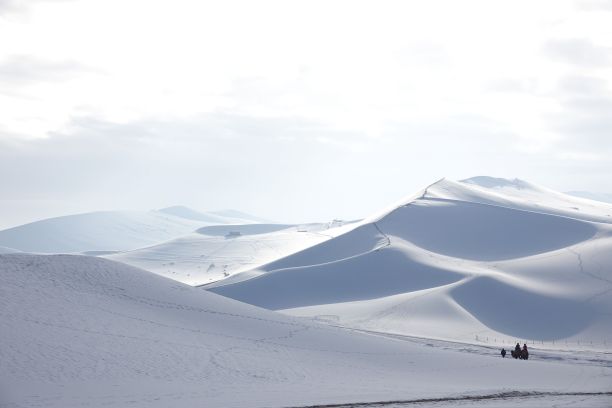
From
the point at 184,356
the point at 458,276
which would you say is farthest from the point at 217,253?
the point at 184,356

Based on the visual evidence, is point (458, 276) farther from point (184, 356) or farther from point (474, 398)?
point (474, 398)

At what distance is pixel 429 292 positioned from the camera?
236 ft

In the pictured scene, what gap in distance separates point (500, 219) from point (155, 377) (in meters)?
78.9

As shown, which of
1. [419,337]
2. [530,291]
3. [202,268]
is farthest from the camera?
[202,268]

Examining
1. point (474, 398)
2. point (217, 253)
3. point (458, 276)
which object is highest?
point (217, 253)

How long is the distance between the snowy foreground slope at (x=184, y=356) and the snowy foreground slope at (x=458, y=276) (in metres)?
20.8

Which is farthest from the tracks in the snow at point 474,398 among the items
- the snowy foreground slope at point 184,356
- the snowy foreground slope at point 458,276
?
the snowy foreground slope at point 458,276

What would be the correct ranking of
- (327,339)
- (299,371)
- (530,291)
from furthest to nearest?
1. (530,291)
2. (327,339)
3. (299,371)

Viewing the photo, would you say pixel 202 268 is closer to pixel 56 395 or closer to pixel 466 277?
pixel 466 277

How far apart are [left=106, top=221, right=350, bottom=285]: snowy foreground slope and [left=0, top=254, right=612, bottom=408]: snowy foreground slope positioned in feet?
204

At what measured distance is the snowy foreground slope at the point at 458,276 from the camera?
210 ft

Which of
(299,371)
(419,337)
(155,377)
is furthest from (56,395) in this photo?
(419,337)

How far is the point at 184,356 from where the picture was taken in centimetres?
3144

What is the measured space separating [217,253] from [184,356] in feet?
364
